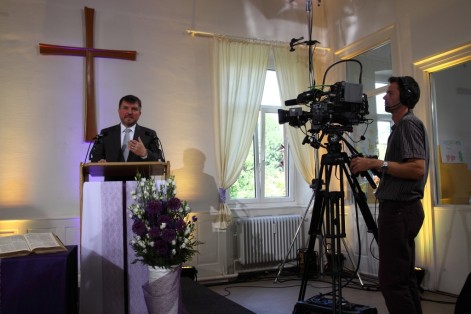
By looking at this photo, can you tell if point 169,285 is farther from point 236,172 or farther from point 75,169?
point 236,172

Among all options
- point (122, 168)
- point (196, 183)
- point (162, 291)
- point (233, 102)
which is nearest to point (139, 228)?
point (162, 291)

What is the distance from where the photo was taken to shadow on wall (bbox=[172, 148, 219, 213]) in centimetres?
422

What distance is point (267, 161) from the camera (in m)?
4.90

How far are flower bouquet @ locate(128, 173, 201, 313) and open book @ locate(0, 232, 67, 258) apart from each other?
1.14ft

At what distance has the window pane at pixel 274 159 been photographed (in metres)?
4.90

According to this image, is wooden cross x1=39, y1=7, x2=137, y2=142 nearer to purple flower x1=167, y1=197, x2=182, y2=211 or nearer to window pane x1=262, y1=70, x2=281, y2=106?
window pane x1=262, y1=70, x2=281, y2=106

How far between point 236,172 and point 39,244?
2.76 m

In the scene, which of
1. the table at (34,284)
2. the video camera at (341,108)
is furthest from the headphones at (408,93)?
the table at (34,284)

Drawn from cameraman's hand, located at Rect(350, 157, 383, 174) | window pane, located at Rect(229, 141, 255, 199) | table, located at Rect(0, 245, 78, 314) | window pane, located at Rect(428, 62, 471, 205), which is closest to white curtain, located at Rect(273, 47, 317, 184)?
window pane, located at Rect(229, 141, 255, 199)

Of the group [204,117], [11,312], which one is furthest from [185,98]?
[11,312]

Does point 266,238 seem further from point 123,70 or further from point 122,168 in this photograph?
point 122,168

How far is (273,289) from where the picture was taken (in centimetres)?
394

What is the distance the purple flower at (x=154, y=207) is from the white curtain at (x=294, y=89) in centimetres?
306

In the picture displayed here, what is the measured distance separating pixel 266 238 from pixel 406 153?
267 centimetres
